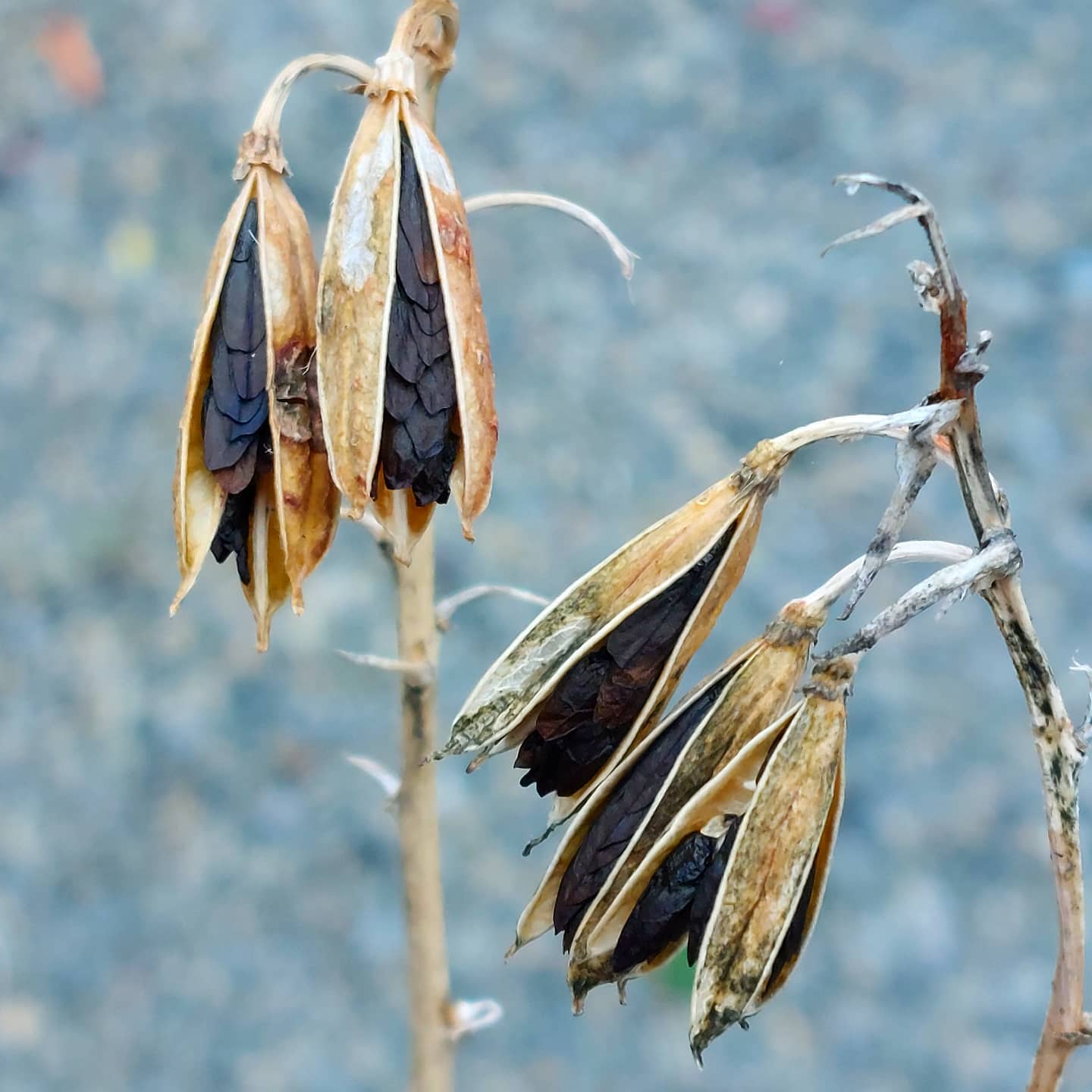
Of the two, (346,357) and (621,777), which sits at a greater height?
(346,357)

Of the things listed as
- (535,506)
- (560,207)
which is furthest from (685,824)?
(535,506)

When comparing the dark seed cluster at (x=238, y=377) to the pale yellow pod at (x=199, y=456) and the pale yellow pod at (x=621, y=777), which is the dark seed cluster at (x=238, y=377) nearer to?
the pale yellow pod at (x=199, y=456)

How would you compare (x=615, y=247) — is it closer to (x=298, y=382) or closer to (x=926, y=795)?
(x=298, y=382)

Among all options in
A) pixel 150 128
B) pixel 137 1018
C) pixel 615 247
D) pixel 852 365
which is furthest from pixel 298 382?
pixel 150 128

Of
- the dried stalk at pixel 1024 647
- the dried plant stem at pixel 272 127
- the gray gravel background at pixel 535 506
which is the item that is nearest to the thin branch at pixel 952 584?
the dried stalk at pixel 1024 647

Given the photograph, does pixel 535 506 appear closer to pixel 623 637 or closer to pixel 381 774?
pixel 381 774

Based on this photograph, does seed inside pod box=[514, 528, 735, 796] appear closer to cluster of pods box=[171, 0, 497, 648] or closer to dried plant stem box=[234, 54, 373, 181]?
cluster of pods box=[171, 0, 497, 648]

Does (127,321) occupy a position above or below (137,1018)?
above
